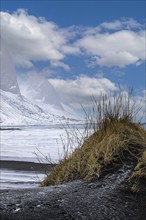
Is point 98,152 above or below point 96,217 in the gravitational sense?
above

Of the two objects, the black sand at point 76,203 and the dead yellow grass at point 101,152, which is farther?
the dead yellow grass at point 101,152

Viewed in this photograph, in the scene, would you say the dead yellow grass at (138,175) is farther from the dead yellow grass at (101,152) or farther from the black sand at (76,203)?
the dead yellow grass at (101,152)

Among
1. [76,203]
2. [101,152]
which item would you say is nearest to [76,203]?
[76,203]

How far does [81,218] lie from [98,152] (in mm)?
1591

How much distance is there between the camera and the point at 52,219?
480 cm

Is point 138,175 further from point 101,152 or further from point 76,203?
point 76,203

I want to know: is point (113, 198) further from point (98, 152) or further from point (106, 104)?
point (106, 104)

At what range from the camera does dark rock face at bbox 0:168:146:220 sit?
16.1 feet

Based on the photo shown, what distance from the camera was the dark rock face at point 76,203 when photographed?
194 inches

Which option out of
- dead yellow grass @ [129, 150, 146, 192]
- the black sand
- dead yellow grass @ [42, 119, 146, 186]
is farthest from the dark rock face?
dead yellow grass @ [42, 119, 146, 186]

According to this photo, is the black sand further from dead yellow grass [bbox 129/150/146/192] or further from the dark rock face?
dead yellow grass [bbox 129/150/146/192]

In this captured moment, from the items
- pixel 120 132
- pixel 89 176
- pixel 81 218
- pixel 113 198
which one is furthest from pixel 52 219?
pixel 120 132


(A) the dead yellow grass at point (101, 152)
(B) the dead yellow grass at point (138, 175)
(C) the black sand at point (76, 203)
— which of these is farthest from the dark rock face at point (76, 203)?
(A) the dead yellow grass at point (101, 152)

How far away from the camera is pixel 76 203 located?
5172 millimetres
